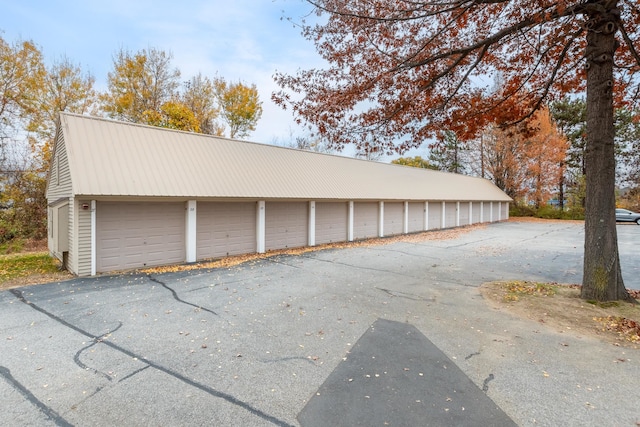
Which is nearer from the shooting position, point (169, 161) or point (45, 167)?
point (169, 161)

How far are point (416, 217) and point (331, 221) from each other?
803cm

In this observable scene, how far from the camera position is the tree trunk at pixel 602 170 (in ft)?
18.9

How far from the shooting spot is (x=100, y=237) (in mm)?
8727

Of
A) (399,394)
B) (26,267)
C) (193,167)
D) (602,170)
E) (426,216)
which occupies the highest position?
(193,167)

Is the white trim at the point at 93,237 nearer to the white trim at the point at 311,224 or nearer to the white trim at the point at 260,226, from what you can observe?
the white trim at the point at 260,226

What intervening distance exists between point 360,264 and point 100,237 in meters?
7.66

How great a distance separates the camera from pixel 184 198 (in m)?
9.89

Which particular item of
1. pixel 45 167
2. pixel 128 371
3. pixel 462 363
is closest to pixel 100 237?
pixel 128 371

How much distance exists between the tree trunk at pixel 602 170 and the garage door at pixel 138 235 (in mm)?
10747

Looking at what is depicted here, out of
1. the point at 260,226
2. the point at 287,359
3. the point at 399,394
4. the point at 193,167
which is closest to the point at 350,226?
the point at 260,226

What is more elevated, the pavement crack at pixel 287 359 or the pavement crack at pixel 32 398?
the pavement crack at pixel 287 359

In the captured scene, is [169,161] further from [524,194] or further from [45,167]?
[524,194]

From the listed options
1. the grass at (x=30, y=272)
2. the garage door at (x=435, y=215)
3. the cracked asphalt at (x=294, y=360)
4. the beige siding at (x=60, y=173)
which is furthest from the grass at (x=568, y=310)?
the garage door at (x=435, y=215)

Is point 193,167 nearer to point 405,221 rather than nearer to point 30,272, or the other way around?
point 30,272
